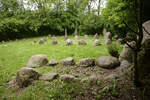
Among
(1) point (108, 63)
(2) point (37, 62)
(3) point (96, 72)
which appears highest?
(1) point (108, 63)

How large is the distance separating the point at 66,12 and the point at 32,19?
7.15m

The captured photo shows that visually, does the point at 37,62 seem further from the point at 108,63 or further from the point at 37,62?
the point at 108,63

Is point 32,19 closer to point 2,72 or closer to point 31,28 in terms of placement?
point 31,28

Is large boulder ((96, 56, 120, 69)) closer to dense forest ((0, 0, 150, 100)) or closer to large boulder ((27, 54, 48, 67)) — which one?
dense forest ((0, 0, 150, 100))

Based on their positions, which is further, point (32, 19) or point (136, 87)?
point (32, 19)

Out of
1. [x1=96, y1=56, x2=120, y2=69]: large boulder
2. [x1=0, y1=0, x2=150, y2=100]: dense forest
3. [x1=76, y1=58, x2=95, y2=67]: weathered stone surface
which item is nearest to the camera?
[x1=0, y1=0, x2=150, y2=100]: dense forest

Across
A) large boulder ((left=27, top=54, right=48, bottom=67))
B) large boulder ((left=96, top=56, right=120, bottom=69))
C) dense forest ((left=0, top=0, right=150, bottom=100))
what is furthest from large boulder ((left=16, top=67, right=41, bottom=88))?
large boulder ((left=96, top=56, right=120, bottom=69))

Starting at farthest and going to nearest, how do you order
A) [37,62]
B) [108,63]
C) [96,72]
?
[37,62] < [108,63] < [96,72]

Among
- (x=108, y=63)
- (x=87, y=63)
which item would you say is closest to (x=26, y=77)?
(x=87, y=63)

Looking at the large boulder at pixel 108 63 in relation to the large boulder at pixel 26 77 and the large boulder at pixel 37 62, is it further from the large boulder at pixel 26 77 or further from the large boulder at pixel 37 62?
the large boulder at pixel 37 62

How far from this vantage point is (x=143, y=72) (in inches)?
102

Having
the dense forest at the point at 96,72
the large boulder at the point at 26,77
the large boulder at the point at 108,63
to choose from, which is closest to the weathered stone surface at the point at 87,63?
the dense forest at the point at 96,72

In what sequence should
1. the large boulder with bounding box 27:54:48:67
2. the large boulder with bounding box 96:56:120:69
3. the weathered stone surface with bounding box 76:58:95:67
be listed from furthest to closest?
1. the large boulder with bounding box 27:54:48:67
2. the weathered stone surface with bounding box 76:58:95:67
3. the large boulder with bounding box 96:56:120:69

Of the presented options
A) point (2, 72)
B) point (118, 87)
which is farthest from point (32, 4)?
point (118, 87)
